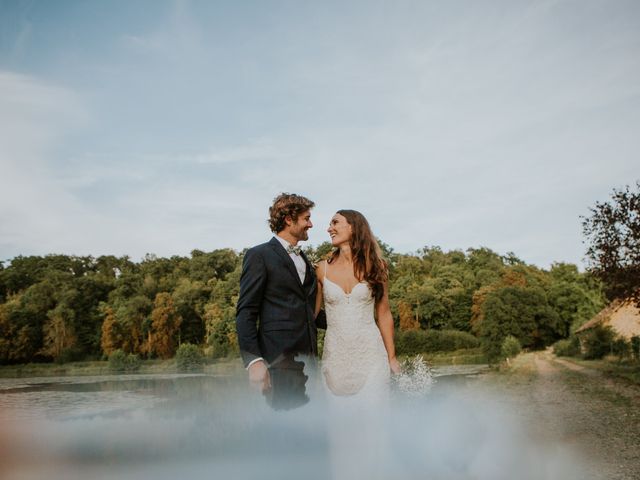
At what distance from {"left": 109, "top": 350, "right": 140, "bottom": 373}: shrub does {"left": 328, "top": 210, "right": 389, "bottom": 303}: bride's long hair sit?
4421cm

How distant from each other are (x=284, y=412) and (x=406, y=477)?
818 millimetres

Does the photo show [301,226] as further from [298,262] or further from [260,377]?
[260,377]

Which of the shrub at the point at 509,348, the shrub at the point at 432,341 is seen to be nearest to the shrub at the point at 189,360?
the shrub at the point at 432,341

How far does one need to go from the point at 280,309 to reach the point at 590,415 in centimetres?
1150

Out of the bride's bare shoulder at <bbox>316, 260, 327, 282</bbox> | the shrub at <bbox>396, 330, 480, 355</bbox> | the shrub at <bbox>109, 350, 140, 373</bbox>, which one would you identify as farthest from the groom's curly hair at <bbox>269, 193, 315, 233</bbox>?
the shrub at <bbox>109, 350, 140, 373</bbox>

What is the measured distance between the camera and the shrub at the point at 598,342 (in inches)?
1152

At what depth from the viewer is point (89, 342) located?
163 ft

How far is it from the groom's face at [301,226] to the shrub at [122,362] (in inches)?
1747

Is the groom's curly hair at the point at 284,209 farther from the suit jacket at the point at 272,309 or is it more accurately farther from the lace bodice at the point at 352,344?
the lace bodice at the point at 352,344

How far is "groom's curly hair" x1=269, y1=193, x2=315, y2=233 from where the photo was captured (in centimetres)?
329

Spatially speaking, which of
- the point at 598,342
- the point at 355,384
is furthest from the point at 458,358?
the point at 355,384

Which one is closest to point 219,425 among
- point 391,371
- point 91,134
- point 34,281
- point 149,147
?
point 391,371

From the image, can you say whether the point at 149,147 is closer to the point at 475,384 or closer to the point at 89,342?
the point at 89,342

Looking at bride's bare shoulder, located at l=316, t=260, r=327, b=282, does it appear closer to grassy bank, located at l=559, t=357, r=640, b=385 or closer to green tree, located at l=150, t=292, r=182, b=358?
grassy bank, located at l=559, t=357, r=640, b=385
